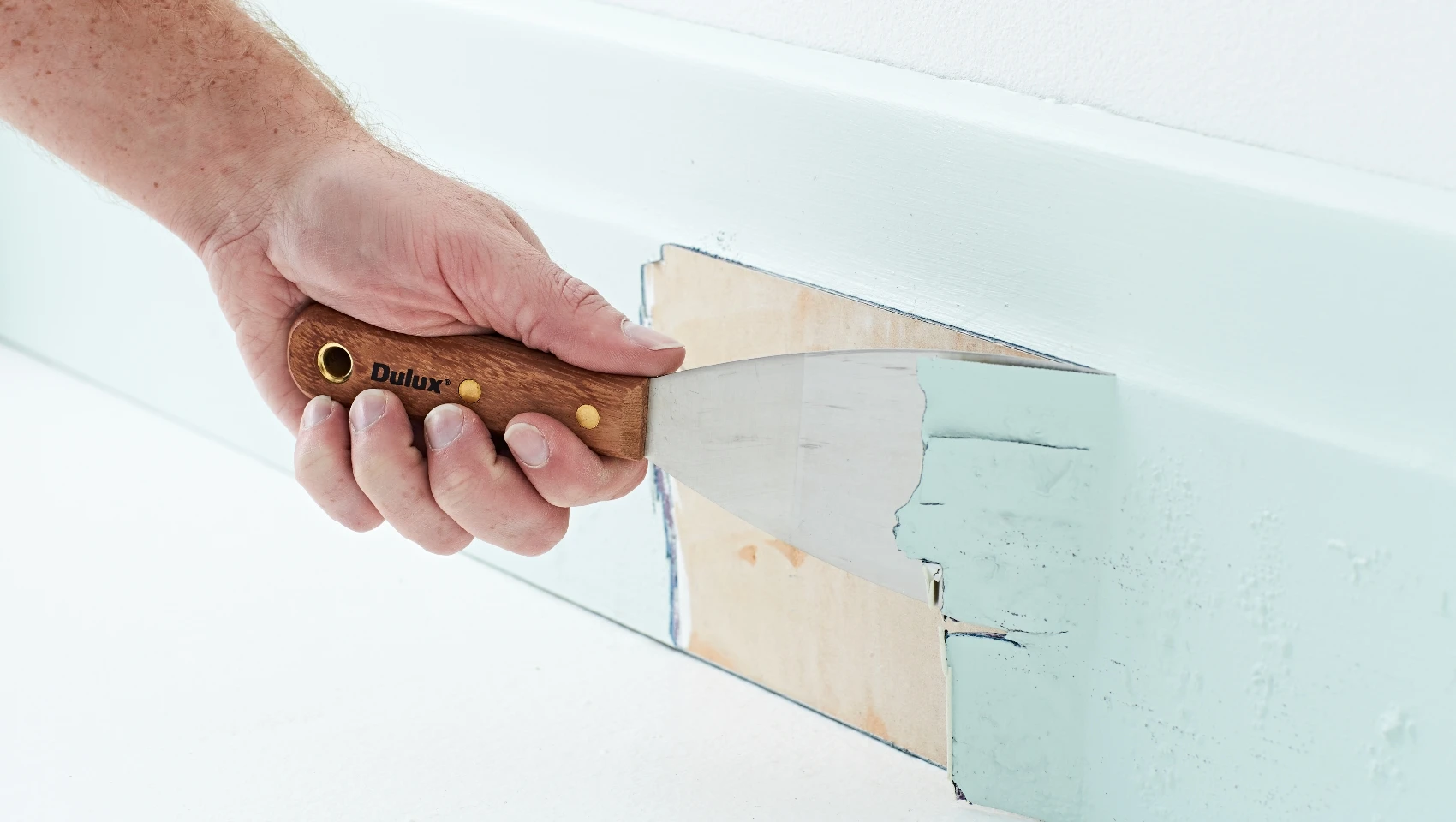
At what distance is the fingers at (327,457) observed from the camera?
92 cm

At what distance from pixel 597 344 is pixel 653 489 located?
0.31 meters

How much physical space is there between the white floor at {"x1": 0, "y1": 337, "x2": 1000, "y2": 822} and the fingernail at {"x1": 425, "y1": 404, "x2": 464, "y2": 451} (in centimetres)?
29

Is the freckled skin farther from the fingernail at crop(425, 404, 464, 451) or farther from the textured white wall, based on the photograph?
the textured white wall

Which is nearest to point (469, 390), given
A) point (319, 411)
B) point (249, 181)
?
point (319, 411)

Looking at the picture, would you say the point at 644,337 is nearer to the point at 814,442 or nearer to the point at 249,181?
the point at 814,442

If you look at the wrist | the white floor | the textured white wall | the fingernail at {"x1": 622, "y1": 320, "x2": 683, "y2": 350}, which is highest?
the textured white wall

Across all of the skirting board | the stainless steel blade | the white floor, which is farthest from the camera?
the white floor

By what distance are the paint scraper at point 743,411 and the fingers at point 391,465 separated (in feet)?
0.06

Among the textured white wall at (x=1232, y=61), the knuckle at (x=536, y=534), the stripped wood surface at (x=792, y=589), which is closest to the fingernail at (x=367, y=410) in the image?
the knuckle at (x=536, y=534)

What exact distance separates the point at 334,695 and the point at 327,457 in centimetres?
28

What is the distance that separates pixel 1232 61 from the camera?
2.68ft

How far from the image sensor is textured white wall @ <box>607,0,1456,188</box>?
2.45ft

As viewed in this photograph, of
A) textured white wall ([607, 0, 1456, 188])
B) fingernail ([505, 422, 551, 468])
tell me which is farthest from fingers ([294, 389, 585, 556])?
textured white wall ([607, 0, 1456, 188])

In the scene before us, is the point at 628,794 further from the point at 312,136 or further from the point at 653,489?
the point at 312,136
